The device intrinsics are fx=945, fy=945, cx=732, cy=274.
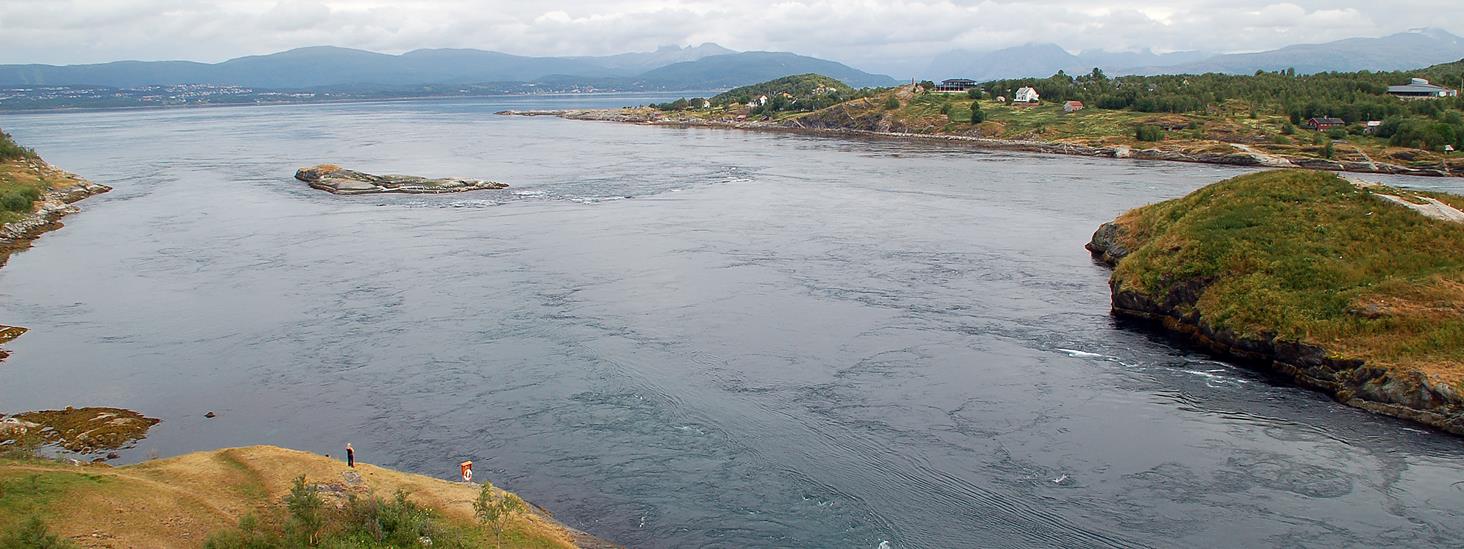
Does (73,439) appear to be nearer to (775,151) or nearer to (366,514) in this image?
(366,514)

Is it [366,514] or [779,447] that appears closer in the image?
[366,514]

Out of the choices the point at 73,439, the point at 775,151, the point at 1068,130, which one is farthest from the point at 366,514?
the point at 1068,130

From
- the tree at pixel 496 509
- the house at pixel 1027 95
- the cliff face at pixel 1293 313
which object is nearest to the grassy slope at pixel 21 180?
the tree at pixel 496 509

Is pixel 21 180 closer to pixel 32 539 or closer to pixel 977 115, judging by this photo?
pixel 32 539

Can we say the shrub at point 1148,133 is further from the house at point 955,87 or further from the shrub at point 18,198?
the shrub at point 18,198

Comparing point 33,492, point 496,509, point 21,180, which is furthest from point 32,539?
point 21,180

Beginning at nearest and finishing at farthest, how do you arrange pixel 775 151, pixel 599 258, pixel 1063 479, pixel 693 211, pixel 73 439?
pixel 1063 479 < pixel 73 439 < pixel 599 258 < pixel 693 211 < pixel 775 151
